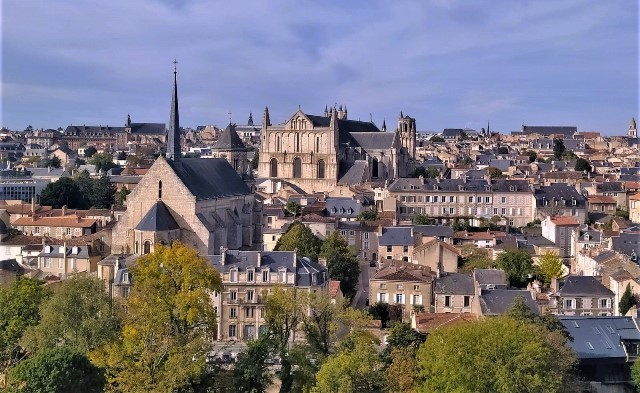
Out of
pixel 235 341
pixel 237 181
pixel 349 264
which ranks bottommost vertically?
pixel 235 341

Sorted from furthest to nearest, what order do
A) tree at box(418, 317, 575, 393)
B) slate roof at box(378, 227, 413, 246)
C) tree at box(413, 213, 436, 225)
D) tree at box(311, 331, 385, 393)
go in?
1. tree at box(413, 213, 436, 225)
2. slate roof at box(378, 227, 413, 246)
3. tree at box(311, 331, 385, 393)
4. tree at box(418, 317, 575, 393)

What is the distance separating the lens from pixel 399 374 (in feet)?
92.9

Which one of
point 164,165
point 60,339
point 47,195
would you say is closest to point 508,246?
point 164,165

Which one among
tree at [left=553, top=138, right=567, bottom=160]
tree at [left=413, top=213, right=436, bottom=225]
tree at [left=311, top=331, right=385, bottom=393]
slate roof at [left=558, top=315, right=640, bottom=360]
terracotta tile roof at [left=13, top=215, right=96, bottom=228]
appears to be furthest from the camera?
tree at [left=553, top=138, right=567, bottom=160]

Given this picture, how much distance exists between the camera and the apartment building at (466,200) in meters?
68.3

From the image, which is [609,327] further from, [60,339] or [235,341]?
[60,339]

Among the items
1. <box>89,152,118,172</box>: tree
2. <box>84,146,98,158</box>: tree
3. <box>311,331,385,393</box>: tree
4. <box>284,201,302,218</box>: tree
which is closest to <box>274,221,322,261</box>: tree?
<box>284,201,302,218</box>: tree

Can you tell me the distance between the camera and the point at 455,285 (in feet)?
127

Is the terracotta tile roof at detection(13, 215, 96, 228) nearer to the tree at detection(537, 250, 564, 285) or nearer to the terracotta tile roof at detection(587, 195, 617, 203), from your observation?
the tree at detection(537, 250, 564, 285)

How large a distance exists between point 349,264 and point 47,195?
123ft

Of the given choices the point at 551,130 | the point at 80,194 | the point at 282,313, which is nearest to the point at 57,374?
the point at 282,313

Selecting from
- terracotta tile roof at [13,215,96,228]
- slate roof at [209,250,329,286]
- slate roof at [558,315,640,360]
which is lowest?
slate roof at [558,315,640,360]

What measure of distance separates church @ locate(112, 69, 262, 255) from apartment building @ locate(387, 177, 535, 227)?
23775 mm

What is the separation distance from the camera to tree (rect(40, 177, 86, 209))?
237 feet
